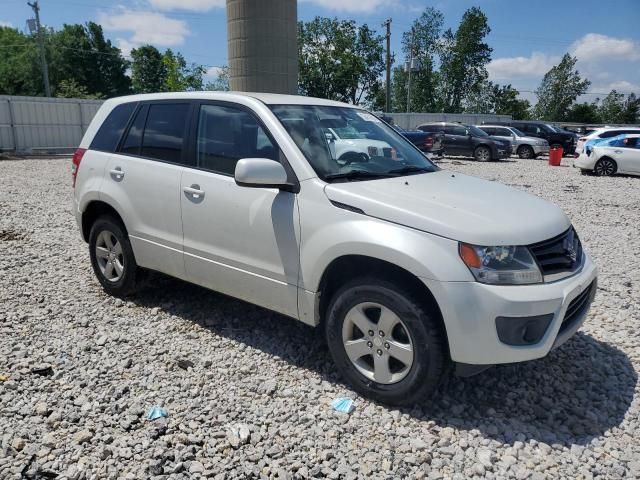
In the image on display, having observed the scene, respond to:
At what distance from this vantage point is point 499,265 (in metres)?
2.80

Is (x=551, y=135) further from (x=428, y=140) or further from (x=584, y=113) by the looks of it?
(x=584, y=113)

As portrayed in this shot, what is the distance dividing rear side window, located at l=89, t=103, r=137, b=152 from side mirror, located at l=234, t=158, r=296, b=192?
77.3 inches

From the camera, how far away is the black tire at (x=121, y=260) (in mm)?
4570

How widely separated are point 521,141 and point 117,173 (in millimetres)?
23900

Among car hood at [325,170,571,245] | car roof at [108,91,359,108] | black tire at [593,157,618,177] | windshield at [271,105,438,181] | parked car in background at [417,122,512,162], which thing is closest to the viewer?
car hood at [325,170,571,245]

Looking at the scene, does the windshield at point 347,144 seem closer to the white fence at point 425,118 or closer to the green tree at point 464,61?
the white fence at point 425,118

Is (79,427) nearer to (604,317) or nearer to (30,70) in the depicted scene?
(604,317)

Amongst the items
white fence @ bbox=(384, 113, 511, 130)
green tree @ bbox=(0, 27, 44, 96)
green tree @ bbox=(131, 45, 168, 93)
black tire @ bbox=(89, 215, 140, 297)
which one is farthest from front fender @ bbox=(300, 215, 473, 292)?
green tree @ bbox=(131, 45, 168, 93)

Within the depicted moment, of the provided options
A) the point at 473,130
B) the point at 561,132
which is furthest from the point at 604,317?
the point at 561,132

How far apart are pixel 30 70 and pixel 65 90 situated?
24.4ft

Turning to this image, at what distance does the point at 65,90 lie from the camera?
56.4m

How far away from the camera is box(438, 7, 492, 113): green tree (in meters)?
68.9

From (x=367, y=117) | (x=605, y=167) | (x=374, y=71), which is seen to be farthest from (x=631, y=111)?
(x=367, y=117)

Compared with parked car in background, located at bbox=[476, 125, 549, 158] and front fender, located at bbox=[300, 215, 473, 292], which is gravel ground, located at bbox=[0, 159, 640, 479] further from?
parked car in background, located at bbox=[476, 125, 549, 158]
